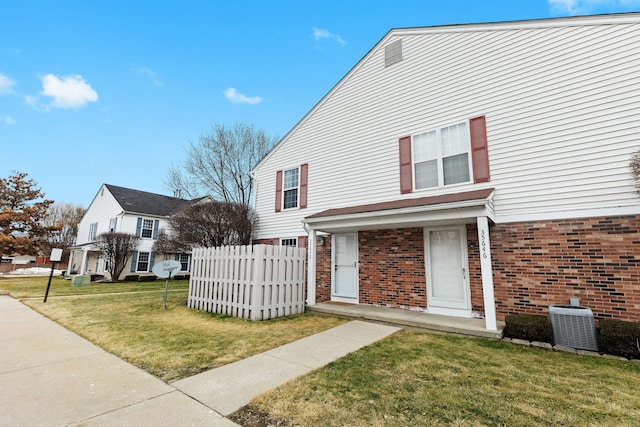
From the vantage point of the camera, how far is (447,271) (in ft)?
23.2

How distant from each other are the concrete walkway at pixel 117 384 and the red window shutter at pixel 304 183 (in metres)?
5.87

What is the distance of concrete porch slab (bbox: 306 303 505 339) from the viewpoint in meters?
5.50

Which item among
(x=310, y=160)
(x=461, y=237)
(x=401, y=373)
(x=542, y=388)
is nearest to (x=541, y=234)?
(x=461, y=237)

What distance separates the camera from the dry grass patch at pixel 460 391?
2.55 meters

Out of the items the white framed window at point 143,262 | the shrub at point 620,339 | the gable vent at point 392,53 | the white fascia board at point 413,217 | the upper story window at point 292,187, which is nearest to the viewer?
the shrub at point 620,339

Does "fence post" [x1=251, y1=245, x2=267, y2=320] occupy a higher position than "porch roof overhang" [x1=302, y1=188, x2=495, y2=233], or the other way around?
"porch roof overhang" [x1=302, y1=188, x2=495, y2=233]

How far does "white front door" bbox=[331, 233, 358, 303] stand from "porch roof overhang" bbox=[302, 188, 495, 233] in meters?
1.01

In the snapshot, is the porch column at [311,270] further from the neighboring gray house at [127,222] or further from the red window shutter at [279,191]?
the neighboring gray house at [127,222]

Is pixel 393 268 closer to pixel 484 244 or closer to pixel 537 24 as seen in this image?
pixel 484 244

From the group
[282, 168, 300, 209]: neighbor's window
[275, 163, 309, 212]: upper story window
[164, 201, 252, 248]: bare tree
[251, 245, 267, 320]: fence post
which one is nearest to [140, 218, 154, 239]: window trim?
[164, 201, 252, 248]: bare tree

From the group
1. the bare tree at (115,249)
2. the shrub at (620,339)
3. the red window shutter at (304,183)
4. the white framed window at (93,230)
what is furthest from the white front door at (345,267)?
the white framed window at (93,230)

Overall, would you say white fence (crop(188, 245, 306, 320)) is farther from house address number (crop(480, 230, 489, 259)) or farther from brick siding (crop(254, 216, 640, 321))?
house address number (crop(480, 230, 489, 259))

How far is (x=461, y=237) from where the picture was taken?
7000 millimetres

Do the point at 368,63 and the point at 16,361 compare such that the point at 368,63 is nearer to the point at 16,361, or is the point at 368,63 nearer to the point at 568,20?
the point at 568,20
